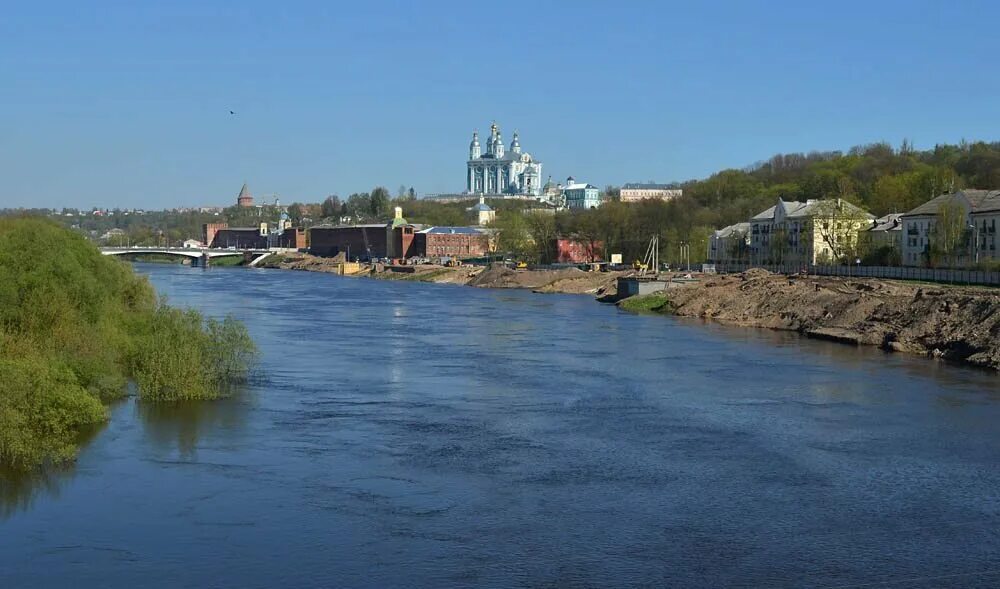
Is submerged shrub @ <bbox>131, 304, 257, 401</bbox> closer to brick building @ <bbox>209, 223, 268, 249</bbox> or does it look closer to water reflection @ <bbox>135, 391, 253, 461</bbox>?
water reflection @ <bbox>135, 391, 253, 461</bbox>

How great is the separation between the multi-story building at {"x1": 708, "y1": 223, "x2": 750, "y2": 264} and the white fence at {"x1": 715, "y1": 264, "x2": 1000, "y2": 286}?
889 centimetres

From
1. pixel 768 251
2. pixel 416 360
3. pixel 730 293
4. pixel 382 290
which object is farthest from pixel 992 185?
pixel 416 360

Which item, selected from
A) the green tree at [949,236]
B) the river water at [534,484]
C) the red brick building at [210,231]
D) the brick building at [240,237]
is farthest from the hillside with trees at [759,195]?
the red brick building at [210,231]

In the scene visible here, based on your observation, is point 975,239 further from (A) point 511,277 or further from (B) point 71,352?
(B) point 71,352

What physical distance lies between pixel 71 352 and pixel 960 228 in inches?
1770

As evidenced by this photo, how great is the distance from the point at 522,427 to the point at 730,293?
30696 millimetres

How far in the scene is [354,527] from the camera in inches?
584

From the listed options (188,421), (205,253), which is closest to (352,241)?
(205,253)

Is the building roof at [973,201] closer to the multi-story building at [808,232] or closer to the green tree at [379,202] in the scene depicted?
Answer: the multi-story building at [808,232]

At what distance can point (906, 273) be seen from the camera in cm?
5328

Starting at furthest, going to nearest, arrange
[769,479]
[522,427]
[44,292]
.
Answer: [44,292]
[522,427]
[769,479]

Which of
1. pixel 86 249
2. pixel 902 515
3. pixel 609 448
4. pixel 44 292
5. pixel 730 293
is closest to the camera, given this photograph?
pixel 902 515

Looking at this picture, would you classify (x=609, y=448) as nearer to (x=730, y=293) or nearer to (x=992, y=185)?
(x=730, y=293)

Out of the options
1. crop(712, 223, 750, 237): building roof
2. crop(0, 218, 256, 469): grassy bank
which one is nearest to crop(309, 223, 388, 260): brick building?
crop(712, 223, 750, 237): building roof
